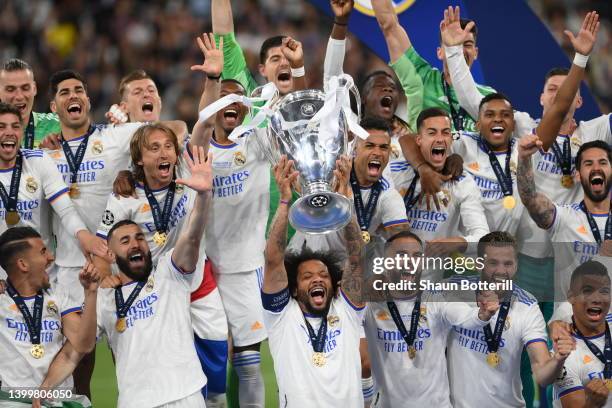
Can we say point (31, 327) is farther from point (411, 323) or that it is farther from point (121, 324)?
point (411, 323)

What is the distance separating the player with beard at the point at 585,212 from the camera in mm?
7426

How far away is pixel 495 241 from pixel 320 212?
1.35m

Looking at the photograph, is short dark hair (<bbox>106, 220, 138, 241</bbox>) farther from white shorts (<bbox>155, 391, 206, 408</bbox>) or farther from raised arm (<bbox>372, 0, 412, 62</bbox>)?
raised arm (<bbox>372, 0, 412, 62</bbox>)

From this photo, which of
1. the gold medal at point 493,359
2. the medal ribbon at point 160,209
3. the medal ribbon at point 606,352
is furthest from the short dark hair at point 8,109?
the medal ribbon at point 606,352

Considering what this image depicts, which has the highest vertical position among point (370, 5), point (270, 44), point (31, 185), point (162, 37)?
point (162, 37)

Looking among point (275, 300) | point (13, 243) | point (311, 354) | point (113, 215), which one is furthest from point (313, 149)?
point (13, 243)

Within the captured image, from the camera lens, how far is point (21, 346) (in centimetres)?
691

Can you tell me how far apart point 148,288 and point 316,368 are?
1.01 meters

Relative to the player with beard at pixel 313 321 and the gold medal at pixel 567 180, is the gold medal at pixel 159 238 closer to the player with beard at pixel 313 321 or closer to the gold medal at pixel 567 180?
the player with beard at pixel 313 321

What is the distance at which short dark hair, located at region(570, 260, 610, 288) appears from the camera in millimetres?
7113

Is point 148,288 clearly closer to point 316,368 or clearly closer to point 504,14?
point 316,368

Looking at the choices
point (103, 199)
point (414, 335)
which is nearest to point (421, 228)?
point (414, 335)

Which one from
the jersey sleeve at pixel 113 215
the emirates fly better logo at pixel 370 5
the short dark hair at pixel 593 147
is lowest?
the jersey sleeve at pixel 113 215

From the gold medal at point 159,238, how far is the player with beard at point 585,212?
1.99m
